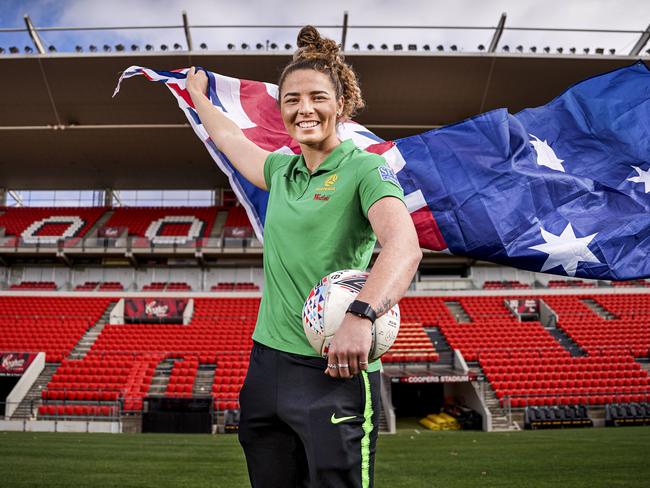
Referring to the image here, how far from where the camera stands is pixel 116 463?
7.67 m

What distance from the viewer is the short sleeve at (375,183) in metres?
1.57

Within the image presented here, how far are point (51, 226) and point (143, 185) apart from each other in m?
5.30

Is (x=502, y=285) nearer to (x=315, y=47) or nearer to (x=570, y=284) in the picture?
(x=570, y=284)

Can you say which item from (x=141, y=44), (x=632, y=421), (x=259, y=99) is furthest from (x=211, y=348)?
(x=259, y=99)

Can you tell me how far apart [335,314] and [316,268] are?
0.26 m

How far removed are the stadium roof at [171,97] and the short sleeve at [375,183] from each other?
17959 millimetres

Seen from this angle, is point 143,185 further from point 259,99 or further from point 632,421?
point 259,99

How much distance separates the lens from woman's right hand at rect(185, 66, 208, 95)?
9.92 feet

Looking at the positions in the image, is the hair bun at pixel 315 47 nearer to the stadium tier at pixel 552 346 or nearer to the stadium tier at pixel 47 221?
the stadium tier at pixel 552 346

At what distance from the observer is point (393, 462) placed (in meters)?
7.97

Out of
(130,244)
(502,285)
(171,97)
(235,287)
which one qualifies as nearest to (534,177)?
(171,97)

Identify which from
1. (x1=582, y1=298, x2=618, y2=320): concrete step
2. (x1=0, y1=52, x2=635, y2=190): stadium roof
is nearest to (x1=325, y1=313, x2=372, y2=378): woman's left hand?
(x1=0, y1=52, x2=635, y2=190): stadium roof

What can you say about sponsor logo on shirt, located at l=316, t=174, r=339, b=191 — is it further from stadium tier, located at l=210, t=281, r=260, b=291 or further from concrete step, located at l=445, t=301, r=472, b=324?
stadium tier, located at l=210, t=281, r=260, b=291

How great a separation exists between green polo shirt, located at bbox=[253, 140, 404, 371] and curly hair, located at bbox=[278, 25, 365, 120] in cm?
17
